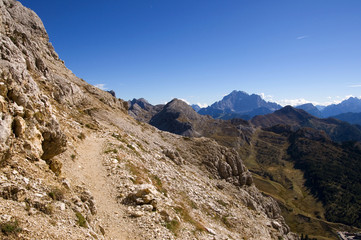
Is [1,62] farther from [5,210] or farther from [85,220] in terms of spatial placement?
[85,220]

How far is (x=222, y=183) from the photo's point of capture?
55000 mm

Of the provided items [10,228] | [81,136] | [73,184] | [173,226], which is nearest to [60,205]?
[10,228]

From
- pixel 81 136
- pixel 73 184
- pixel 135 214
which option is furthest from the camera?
pixel 81 136

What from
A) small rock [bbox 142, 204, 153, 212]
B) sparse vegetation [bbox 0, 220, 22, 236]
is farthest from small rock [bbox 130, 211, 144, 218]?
sparse vegetation [bbox 0, 220, 22, 236]

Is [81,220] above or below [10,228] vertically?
below

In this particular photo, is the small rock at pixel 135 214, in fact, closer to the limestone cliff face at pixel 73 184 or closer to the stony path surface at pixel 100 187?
the limestone cliff face at pixel 73 184

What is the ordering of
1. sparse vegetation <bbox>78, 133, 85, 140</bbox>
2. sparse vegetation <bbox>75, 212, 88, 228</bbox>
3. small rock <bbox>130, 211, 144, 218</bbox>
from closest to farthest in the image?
sparse vegetation <bbox>75, 212, 88, 228</bbox>
small rock <bbox>130, 211, 144, 218</bbox>
sparse vegetation <bbox>78, 133, 85, 140</bbox>

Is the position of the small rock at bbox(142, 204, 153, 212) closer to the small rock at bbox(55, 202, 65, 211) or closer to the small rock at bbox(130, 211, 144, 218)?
the small rock at bbox(130, 211, 144, 218)

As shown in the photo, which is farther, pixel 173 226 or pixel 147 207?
pixel 147 207

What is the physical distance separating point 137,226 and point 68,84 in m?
41.5

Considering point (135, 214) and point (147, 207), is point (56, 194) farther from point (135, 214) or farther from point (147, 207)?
point (147, 207)

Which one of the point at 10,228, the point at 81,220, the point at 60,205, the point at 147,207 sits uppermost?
the point at 10,228

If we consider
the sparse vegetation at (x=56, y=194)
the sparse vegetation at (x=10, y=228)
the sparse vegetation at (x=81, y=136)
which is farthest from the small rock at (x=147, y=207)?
the sparse vegetation at (x=81, y=136)

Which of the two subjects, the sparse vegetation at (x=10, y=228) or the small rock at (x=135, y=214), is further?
the small rock at (x=135, y=214)
